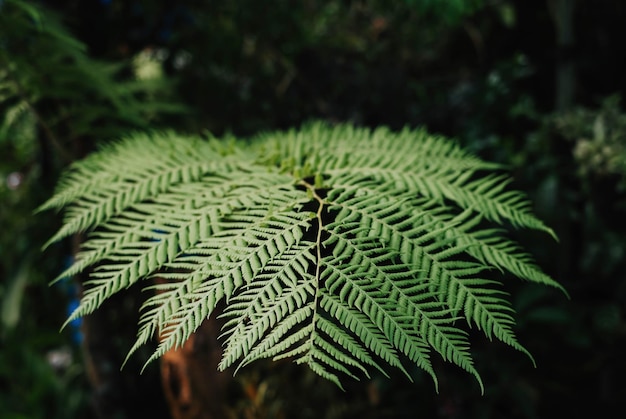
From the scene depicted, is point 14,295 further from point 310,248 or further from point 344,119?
point 310,248

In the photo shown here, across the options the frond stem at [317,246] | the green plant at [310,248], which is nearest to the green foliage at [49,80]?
the green plant at [310,248]

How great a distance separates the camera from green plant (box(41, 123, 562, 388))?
668mm

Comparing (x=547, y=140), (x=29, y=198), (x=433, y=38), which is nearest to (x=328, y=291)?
(x=547, y=140)

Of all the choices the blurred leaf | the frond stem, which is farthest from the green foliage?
the frond stem

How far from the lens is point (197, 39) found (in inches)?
81.7

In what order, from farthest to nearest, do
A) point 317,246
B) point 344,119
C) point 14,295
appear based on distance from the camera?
point 344,119, point 14,295, point 317,246

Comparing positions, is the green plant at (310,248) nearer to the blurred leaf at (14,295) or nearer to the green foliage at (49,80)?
the green foliage at (49,80)

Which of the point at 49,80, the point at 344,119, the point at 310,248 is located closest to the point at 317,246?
the point at 310,248

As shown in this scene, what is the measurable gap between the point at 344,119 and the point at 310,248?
147cm

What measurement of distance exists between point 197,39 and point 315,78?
1.78ft

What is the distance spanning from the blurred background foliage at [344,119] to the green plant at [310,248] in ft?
1.64

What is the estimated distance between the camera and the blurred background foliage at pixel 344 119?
5.28 ft

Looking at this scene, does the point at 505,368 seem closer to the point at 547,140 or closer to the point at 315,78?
the point at 547,140

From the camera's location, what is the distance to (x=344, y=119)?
2133 mm
